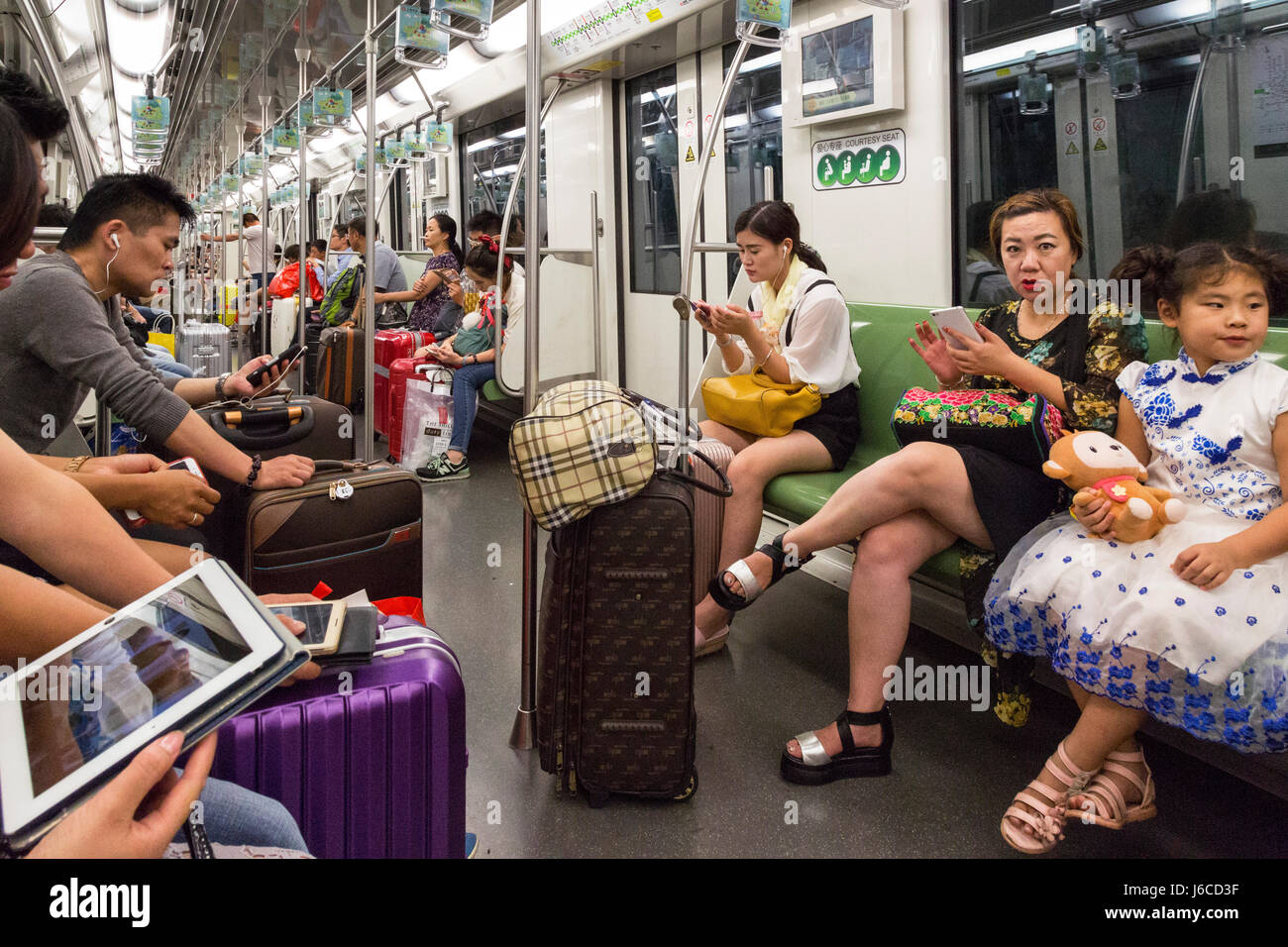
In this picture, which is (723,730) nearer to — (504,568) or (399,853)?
(399,853)

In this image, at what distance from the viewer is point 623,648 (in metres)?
2.20

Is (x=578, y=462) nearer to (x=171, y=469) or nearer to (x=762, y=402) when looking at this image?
(x=171, y=469)

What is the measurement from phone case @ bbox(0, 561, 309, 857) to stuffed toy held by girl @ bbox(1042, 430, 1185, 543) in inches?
63.2

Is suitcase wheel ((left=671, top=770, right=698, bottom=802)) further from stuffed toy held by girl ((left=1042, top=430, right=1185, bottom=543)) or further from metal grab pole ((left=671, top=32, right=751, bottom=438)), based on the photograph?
metal grab pole ((left=671, top=32, right=751, bottom=438))

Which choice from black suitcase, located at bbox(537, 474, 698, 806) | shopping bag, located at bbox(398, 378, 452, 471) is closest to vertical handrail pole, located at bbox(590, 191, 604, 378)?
shopping bag, located at bbox(398, 378, 452, 471)

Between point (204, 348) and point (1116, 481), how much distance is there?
7.81 m

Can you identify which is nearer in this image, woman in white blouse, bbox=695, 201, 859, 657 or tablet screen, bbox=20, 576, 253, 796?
tablet screen, bbox=20, 576, 253, 796

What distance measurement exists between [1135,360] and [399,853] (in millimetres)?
1933

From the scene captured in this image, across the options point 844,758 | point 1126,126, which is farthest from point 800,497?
point 1126,126

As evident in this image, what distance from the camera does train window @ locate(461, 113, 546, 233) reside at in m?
7.74

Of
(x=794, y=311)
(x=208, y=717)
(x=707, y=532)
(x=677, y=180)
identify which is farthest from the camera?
(x=677, y=180)

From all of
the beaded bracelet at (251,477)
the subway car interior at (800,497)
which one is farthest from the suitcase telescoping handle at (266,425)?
the beaded bracelet at (251,477)

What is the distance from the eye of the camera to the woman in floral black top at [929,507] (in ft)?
7.67

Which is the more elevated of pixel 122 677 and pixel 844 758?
pixel 122 677
